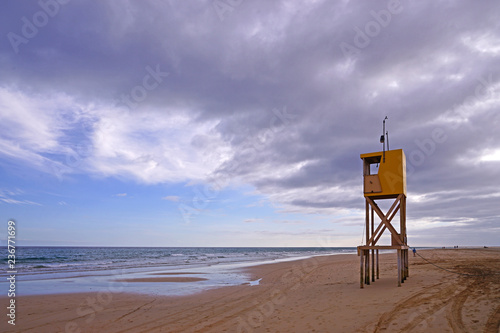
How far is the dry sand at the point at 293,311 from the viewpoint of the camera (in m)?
7.57

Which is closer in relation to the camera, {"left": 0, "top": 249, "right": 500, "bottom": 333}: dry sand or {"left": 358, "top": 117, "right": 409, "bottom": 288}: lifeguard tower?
{"left": 0, "top": 249, "right": 500, "bottom": 333}: dry sand

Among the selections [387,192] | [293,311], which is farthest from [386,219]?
[293,311]

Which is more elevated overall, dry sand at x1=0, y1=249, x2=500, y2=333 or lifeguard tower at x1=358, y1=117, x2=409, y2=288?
lifeguard tower at x1=358, y1=117, x2=409, y2=288

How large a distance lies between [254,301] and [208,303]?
1707 millimetres

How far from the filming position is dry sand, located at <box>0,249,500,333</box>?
7.57 metres

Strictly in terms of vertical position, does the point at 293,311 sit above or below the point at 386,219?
below

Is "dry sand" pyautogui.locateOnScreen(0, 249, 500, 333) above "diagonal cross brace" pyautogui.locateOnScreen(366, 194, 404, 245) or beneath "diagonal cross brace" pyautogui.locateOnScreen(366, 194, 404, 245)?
beneath

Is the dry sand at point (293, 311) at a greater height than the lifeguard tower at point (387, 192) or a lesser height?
lesser

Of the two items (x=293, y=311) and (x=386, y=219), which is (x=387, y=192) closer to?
(x=386, y=219)

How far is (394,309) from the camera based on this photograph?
852 cm

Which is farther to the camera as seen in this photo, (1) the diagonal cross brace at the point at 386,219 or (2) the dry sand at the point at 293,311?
(1) the diagonal cross brace at the point at 386,219

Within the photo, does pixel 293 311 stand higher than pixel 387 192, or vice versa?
pixel 387 192

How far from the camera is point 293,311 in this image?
31.6ft

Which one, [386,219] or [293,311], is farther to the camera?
[386,219]
